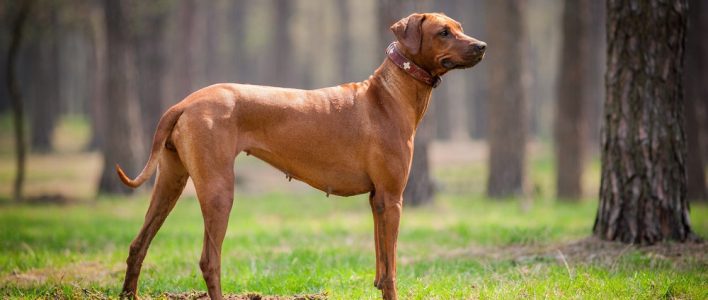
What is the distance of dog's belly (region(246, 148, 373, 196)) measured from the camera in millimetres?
5277

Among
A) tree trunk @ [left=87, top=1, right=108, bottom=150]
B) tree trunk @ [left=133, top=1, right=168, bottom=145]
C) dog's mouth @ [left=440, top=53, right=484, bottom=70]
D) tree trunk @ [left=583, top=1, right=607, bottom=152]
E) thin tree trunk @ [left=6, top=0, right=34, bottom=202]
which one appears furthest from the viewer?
tree trunk @ [left=87, top=1, right=108, bottom=150]

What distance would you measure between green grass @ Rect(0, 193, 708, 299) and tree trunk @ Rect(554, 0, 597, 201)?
4.96 feet

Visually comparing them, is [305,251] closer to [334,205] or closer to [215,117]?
[215,117]

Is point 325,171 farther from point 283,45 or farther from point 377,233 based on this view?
point 283,45

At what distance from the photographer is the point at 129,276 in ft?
18.1

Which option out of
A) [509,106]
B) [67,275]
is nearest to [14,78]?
[67,275]

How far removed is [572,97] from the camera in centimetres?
1418

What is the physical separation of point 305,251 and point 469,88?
3645 cm

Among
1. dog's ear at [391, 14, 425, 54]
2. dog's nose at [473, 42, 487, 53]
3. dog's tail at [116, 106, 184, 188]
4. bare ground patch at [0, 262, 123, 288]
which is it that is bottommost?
bare ground patch at [0, 262, 123, 288]

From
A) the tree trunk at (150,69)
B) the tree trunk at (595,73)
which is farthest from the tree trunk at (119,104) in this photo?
the tree trunk at (595,73)

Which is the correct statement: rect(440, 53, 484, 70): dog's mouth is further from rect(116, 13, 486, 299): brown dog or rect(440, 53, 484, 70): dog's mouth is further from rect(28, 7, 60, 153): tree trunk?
rect(28, 7, 60, 153): tree trunk

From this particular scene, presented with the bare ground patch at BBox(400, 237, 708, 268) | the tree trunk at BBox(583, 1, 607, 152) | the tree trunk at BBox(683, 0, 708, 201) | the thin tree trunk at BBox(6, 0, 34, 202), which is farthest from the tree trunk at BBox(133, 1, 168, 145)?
the bare ground patch at BBox(400, 237, 708, 268)

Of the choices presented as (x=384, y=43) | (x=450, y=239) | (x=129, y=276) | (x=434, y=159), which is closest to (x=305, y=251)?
(x=450, y=239)

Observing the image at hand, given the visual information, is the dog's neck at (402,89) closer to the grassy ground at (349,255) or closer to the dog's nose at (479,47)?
the dog's nose at (479,47)
